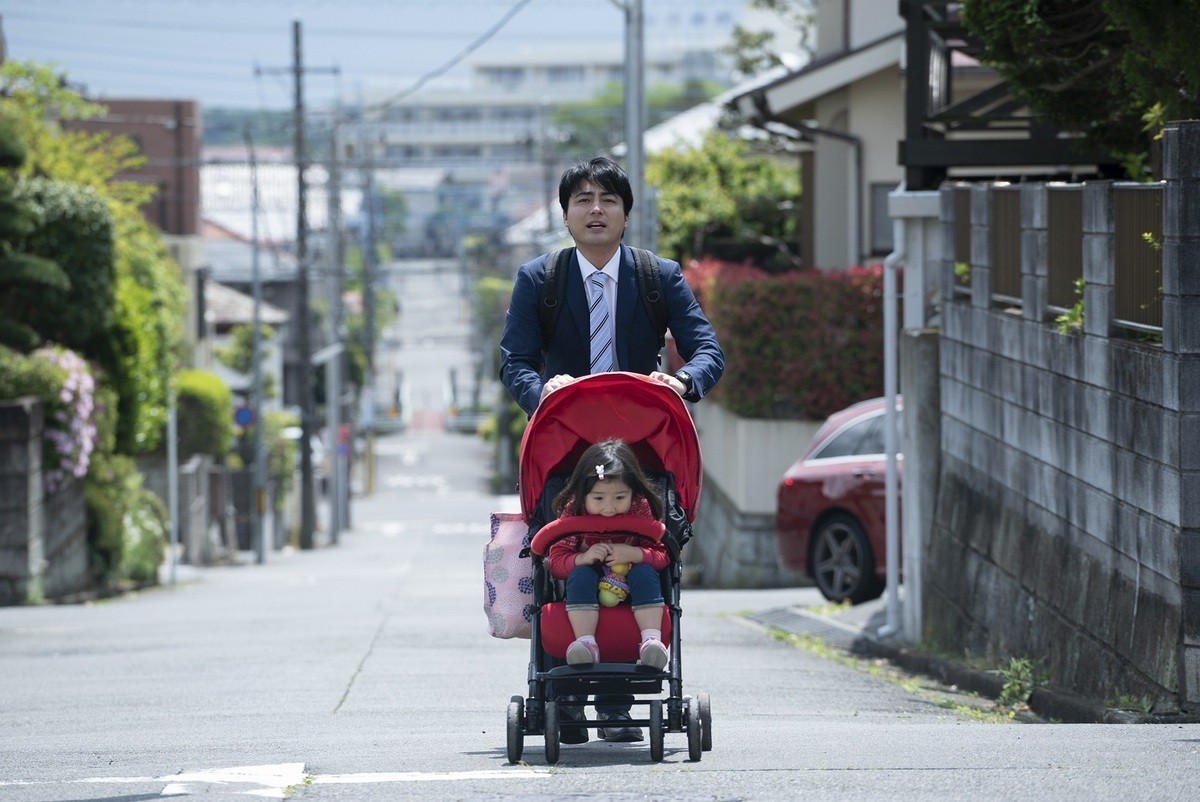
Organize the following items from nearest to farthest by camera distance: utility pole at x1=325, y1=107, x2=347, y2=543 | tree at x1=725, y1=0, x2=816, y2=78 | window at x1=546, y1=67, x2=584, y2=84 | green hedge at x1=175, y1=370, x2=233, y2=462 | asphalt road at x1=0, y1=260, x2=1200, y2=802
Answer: asphalt road at x1=0, y1=260, x2=1200, y2=802 → tree at x1=725, y1=0, x2=816, y2=78 → green hedge at x1=175, y1=370, x2=233, y2=462 → utility pole at x1=325, y1=107, x2=347, y2=543 → window at x1=546, y1=67, x2=584, y2=84

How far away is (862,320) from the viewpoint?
19375 mm

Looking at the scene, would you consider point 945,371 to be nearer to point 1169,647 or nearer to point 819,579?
point 819,579

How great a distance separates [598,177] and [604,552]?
145 centimetres

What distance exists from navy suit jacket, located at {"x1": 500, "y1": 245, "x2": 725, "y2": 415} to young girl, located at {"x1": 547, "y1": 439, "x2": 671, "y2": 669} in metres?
0.62

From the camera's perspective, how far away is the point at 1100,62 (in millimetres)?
10336

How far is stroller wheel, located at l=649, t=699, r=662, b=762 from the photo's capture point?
573 centimetres

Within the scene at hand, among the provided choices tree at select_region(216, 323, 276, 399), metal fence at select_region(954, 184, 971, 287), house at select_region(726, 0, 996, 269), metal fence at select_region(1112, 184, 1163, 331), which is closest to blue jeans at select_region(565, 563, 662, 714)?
metal fence at select_region(1112, 184, 1163, 331)

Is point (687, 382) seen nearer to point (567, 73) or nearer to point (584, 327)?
point (584, 327)

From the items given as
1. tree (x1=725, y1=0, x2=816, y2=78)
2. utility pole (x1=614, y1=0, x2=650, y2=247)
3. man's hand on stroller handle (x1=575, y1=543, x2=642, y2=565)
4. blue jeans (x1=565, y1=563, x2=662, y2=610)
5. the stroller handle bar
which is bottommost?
blue jeans (x1=565, y1=563, x2=662, y2=610)

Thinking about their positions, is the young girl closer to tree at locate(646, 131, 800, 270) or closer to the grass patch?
the grass patch

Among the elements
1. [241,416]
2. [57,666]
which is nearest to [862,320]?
[57,666]

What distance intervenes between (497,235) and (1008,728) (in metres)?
59.2

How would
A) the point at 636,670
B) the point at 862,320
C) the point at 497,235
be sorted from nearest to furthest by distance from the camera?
the point at 636,670 < the point at 862,320 < the point at 497,235

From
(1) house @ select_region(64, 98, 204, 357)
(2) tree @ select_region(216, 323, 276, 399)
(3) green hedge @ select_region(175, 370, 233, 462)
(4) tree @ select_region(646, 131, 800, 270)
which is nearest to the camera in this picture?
(4) tree @ select_region(646, 131, 800, 270)
